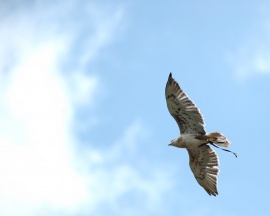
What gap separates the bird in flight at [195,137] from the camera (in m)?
15.2

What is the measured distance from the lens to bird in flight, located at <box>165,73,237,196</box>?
49.9ft

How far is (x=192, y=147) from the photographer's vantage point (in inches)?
616

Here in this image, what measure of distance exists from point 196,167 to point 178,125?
1.34 m

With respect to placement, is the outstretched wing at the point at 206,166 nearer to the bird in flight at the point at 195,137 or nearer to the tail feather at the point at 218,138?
the bird in flight at the point at 195,137

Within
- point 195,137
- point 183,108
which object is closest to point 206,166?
point 195,137

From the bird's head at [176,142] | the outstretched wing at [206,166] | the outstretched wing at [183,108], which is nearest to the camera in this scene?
the outstretched wing at [183,108]

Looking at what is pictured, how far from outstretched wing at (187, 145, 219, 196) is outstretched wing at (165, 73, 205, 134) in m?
0.72

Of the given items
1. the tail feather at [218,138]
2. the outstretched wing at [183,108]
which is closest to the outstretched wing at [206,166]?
the tail feather at [218,138]

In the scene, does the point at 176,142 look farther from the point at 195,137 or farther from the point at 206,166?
the point at 206,166

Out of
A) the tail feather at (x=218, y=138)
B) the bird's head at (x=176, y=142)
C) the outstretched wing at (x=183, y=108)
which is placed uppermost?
the outstretched wing at (x=183, y=108)

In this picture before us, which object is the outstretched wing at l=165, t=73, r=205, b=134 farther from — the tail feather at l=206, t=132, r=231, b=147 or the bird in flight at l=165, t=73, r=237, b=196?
the tail feather at l=206, t=132, r=231, b=147

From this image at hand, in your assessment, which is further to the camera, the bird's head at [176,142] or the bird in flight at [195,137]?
the bird's head at [176,142]

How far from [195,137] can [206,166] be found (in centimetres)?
106

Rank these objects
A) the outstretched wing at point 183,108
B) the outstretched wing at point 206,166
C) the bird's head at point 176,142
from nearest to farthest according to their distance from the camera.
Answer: the outstretched wing at point 183,108, the bird's head at point 176,142, the outstretched wing at point 206,166
